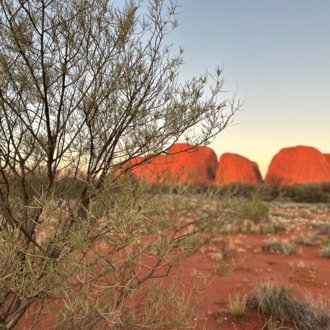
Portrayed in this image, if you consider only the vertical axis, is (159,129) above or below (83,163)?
above

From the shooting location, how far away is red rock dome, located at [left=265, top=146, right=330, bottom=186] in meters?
73.3

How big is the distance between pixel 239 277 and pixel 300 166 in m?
69.4

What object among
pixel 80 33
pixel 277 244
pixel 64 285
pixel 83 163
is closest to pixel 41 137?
pixel 83 163

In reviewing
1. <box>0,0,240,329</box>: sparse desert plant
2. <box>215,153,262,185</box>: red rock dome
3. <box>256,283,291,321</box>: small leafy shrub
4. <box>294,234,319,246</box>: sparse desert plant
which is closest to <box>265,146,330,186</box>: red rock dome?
<box>215,153,262,185</box>: red rock dome

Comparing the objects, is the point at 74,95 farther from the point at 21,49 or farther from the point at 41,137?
the point at 21,49

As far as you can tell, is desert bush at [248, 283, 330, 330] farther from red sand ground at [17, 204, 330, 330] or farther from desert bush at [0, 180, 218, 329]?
desert bush at [0, 180, 218, 329]

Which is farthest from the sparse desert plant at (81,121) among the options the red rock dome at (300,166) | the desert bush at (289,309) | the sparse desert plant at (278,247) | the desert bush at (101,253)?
the red rock dome at (300,166)

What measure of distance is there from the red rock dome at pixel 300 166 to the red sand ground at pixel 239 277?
201 feet

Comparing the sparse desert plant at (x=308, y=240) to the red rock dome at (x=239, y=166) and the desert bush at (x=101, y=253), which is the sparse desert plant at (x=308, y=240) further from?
the red rock dome at (x=239, y=166)

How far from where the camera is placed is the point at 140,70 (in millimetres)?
4645

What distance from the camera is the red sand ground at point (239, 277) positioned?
6117mm

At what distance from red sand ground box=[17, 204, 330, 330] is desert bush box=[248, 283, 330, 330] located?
254 mm

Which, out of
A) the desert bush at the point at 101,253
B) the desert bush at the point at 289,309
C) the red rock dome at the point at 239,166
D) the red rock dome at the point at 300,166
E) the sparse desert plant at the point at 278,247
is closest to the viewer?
the desert bush at the point at 101,253

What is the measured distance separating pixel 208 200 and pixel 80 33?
2.07 metres
